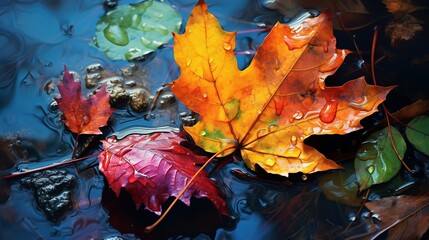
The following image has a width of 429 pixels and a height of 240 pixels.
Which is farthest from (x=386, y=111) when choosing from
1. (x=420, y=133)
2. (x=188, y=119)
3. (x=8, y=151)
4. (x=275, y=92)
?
(x=8, y=151)

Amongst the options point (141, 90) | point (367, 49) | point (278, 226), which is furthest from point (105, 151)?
point (367, 49)

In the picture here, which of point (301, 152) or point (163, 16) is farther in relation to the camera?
point (163, 16)

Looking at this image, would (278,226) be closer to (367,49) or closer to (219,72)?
(219,72)

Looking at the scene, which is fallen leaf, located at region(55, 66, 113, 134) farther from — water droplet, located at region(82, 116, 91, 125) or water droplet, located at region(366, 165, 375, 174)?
water droplet, located at region(366, 165, 375, 174)

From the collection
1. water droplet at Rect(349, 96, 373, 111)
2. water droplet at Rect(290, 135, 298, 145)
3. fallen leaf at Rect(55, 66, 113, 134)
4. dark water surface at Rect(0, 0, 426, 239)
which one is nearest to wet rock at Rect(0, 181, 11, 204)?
dark water surface at Rect(0, 0, 426, 239)

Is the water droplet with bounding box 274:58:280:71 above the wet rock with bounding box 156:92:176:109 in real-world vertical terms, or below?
above

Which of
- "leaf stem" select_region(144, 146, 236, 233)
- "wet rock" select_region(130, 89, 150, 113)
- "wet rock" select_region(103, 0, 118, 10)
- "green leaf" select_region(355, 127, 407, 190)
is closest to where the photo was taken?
"leaf stem" select_region(144, 146, 236, 233)
